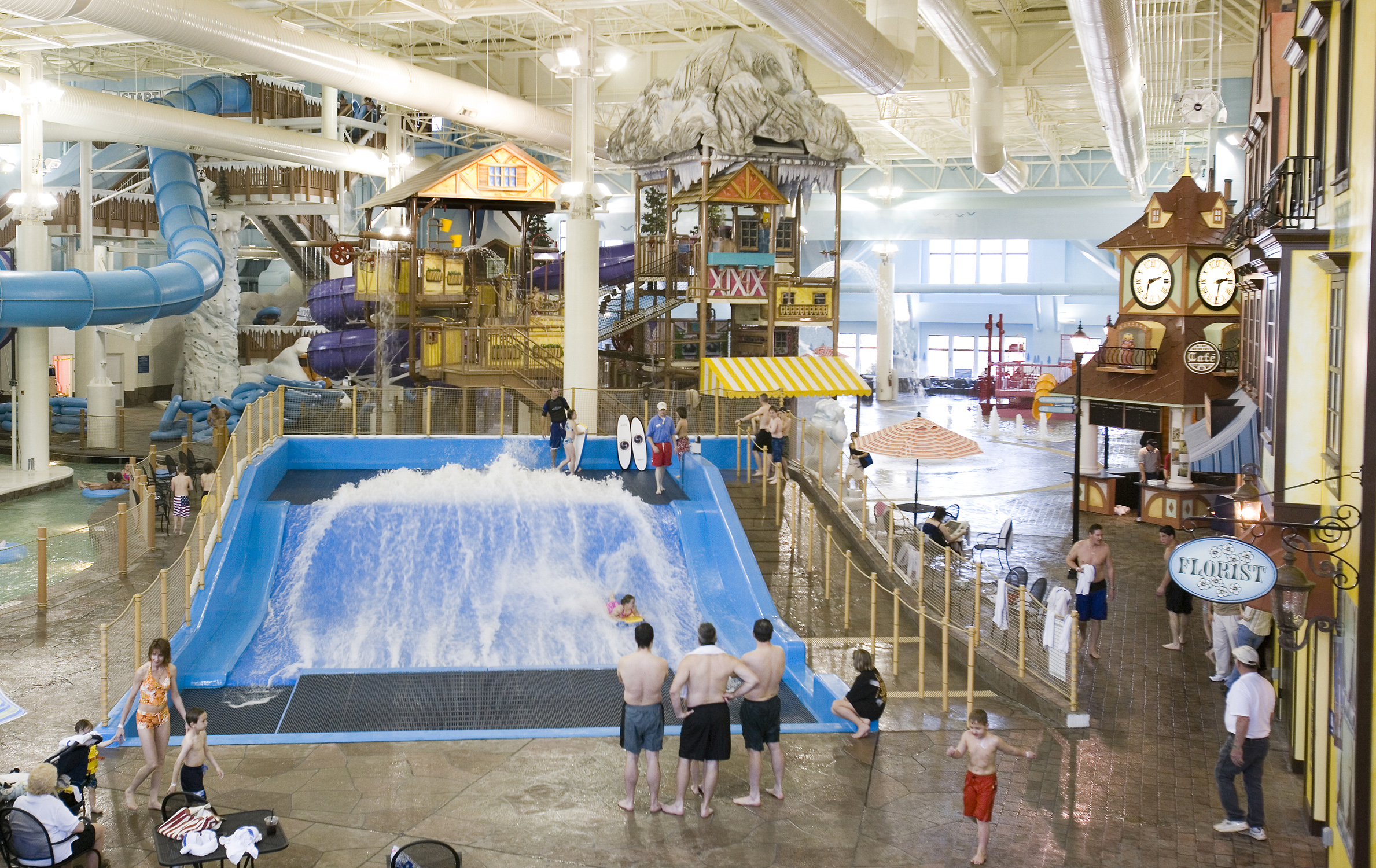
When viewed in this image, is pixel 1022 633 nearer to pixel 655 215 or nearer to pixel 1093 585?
pixel 1093 585

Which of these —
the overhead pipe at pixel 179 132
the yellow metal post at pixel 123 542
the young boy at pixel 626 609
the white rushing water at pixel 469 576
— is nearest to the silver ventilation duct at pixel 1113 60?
the white rushing water at pixel 469 576

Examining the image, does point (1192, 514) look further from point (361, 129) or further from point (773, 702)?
point (361, 129)

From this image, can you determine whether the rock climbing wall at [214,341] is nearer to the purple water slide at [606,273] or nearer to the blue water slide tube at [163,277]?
the blue water slide tube at [163,277]

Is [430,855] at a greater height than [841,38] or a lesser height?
lesser

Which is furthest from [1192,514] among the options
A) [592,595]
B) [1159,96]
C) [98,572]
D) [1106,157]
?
[1106,157]

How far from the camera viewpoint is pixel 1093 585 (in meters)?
14.3

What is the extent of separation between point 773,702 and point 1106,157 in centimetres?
4181

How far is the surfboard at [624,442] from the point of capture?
67.7ft

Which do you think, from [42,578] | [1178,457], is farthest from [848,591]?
[1178,457]

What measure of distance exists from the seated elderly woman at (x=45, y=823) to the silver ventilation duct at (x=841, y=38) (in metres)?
11.1

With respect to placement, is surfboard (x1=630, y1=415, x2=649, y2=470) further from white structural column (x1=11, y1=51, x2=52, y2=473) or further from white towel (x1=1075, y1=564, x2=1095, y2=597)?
white structural column (x1=11, y1=51, x2=52, y2=473)

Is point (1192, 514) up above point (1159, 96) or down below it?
below

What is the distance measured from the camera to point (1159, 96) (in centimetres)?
2797

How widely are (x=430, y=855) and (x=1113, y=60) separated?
14568mm
